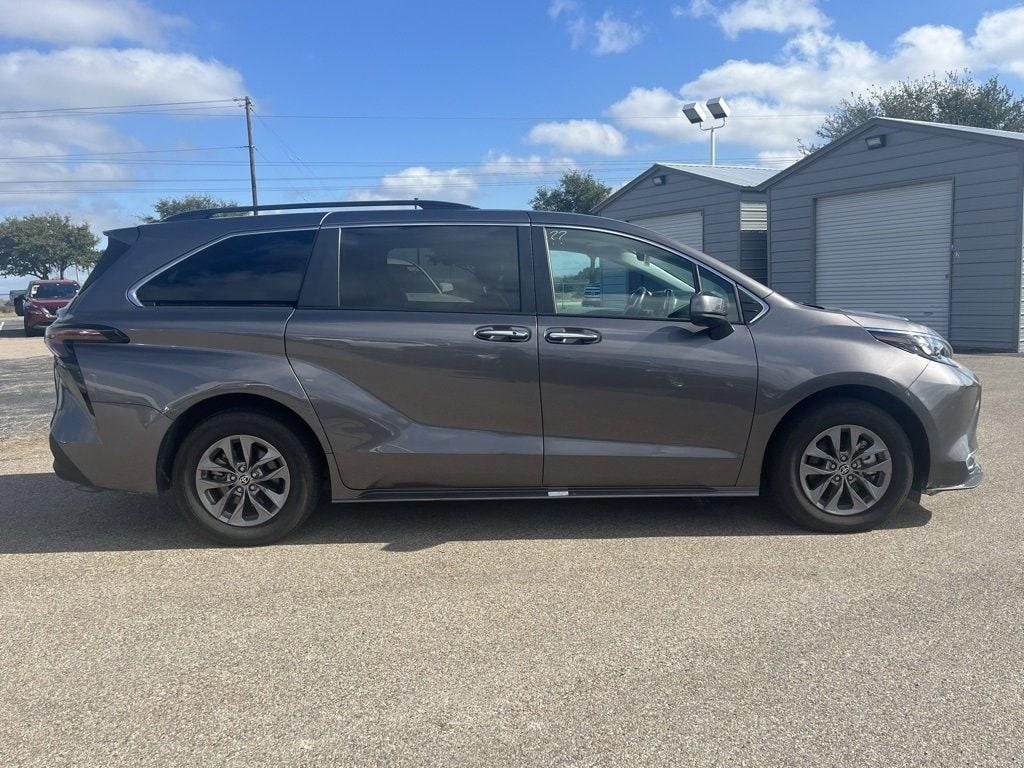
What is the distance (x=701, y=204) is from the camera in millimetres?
19672

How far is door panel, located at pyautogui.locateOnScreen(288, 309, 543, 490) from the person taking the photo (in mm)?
4184

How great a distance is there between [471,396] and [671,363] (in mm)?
1113

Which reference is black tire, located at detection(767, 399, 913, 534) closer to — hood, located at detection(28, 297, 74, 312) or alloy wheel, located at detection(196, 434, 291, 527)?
alloy wheel, located at detection(196, 434, 291, 527)

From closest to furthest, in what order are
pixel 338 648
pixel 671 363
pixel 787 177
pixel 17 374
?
pixel 338 648
pixel 671 363
pixel 17 374
pixel 787 177

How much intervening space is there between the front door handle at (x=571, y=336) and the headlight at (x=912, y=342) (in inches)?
62.7

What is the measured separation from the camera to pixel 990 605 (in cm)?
337

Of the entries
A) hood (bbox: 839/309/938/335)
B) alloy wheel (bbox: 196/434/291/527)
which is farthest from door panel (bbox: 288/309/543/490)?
hood (bbox: 839/309/938/335)

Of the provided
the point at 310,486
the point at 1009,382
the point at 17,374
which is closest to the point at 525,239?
the point at 310,486

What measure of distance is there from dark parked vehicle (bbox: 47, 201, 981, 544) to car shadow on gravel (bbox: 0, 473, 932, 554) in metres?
0.27

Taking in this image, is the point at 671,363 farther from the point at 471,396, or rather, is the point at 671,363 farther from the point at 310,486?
the point at 310,486

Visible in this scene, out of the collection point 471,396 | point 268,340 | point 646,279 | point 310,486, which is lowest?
point 310,486

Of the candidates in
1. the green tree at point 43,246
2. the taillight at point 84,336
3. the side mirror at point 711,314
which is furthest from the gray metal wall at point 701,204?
the green tree at point 43,246

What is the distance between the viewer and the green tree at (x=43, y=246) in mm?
62438

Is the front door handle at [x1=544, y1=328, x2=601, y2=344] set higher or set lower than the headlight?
higher
